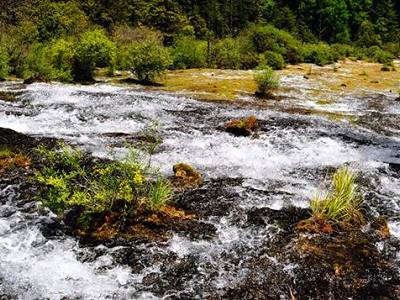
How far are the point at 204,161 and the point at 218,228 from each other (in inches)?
187

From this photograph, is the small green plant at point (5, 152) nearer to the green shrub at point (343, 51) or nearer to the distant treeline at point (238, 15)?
the distant treeline at point (238, 15)

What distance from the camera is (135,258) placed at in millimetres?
9016

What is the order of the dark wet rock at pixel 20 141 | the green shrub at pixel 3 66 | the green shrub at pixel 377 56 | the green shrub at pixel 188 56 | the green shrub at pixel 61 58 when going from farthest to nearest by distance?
the green shrub at pixel 377 56, the green shrub at pixel 188 56, the green shrub at pixel 61 58, the green shrub at pixel 3 66, the dark wet rock at pixel 20 141

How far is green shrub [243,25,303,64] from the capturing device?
54500mm

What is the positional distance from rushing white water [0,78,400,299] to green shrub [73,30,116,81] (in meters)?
2.84

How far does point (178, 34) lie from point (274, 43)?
10645 mm

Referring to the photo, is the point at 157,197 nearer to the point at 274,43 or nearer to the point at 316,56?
the point at 274,43

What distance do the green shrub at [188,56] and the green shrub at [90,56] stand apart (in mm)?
8712

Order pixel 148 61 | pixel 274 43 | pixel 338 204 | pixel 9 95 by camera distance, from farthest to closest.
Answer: pixel 274 43 < pixel 148 61 < pixel 9 95 < pixel 338 204

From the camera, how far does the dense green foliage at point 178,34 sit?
30.4m

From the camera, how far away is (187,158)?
49.6ft

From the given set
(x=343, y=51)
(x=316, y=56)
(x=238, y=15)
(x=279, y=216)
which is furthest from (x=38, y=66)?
(x=238, y=15)

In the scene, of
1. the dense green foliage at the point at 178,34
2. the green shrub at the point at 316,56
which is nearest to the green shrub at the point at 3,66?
the dense green foliage at the point at 178,34

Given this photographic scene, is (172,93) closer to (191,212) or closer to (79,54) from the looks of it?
(79,54)
